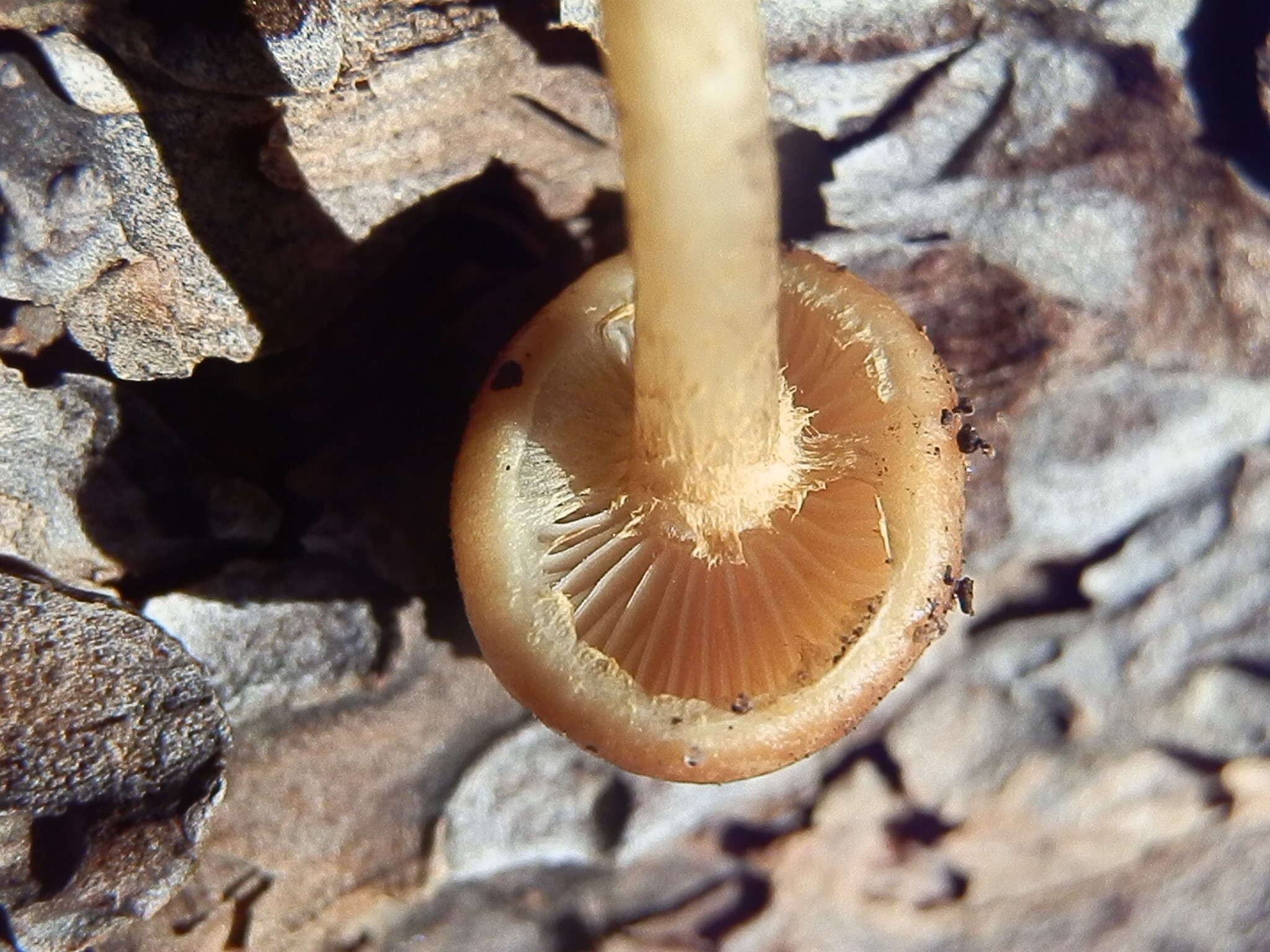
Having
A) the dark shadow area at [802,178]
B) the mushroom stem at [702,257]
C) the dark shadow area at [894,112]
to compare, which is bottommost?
the mushroom stem at [702,257]

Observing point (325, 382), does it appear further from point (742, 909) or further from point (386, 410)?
point (742, 909)

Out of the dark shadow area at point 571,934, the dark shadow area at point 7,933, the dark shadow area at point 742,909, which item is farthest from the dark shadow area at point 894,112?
the dark shadow area at point 7,933

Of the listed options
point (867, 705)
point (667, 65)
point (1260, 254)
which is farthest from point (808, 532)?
point (1260, 254)

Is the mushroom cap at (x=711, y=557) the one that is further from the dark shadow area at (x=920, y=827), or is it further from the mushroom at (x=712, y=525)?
the dark shadow area at (x=920, y=827)

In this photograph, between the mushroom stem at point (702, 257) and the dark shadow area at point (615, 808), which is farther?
the dark shadow area at point (615, 808)

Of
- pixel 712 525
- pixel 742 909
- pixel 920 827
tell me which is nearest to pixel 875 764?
pixel 920 827

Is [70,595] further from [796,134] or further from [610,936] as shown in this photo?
[796,134]

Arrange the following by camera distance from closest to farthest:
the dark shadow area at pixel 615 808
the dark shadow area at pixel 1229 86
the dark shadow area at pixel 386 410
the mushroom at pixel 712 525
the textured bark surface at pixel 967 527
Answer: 1. the mushroom at pixel 712 525
2. the textured bark surface at pixel 967 527
3. the dark shadow area at pixel 386 410
4. the dark shadow area at pixel 1229 86
5. the dark shadow area at pixel 615 808
